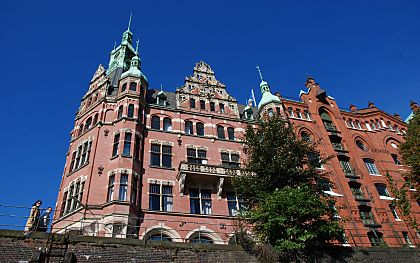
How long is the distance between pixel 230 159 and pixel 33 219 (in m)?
19.0

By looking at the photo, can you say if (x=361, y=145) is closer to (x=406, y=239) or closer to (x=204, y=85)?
(x=406, y=239)

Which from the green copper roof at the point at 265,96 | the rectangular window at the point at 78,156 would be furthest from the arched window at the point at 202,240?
the green copper roof at the point at 265,96

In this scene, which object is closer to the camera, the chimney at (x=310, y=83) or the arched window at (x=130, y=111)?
the arched window at (x=130, y=111)

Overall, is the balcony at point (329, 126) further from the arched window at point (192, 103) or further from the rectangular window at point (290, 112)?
the arched window at point (192, 103)

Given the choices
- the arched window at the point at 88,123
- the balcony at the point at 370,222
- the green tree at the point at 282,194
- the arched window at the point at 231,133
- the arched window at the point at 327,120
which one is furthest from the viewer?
the arched window at the point at 327,120

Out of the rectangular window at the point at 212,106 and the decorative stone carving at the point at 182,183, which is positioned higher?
the rectangular window at the point at 212,106

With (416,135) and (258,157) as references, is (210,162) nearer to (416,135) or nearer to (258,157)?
(258,157)

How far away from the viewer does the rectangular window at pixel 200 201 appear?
1056 inches

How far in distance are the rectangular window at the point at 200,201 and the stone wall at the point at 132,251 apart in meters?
8.21

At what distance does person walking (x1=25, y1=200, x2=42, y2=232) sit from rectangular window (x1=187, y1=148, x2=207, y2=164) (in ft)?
49.3

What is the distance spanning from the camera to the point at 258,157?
22.7 metres

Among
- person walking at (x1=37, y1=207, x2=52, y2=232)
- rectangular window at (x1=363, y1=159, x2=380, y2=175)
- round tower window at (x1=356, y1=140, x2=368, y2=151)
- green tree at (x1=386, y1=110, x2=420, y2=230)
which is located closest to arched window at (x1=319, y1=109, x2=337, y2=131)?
round tower window at (x1=356, y1=140, x2=368, y2=151)

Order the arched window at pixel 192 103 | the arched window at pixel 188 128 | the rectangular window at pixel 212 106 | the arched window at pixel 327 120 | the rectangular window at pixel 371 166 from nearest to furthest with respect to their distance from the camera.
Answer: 1. the arched window at pixel 188 128
2. the arched window at pixel 192 103
3. the rectangular window at pixel 212 106
4. the rectangular window at pixel 371 166
5. the arched window at pixel 327 120

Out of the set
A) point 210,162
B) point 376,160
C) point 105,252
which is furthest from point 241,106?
point 105,252
